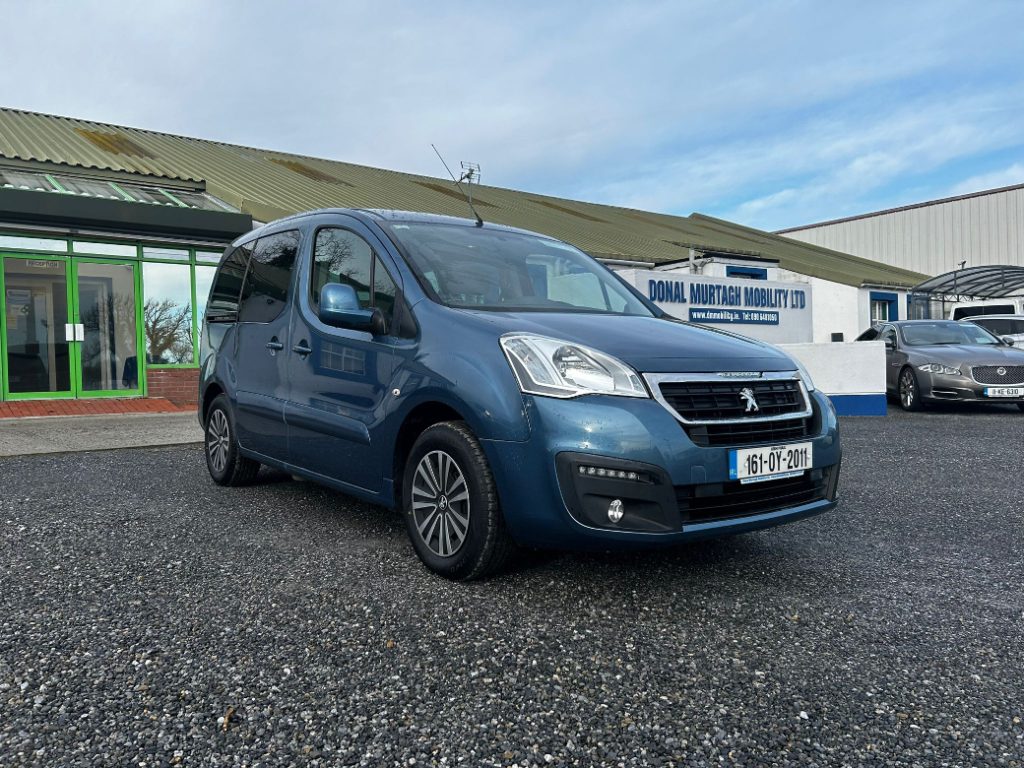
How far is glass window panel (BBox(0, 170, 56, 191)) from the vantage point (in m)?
11.6

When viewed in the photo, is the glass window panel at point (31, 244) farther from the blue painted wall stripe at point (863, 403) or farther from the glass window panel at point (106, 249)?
the blue painted wall stripe at point (863, 403)

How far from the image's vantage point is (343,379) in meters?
3.84

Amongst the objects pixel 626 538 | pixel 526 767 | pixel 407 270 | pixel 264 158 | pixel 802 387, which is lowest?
pixel 526 767

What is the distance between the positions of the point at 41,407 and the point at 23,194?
2.95 m

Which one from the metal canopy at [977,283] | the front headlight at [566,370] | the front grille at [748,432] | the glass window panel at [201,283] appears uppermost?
the metal canopy at [977,283]

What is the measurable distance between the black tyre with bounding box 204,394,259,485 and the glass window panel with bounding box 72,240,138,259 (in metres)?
8.22

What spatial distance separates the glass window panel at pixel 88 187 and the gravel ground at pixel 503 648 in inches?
359

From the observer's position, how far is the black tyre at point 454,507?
3.07 metres

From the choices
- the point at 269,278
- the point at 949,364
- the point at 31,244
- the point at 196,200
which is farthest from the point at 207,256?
the point at 949,364

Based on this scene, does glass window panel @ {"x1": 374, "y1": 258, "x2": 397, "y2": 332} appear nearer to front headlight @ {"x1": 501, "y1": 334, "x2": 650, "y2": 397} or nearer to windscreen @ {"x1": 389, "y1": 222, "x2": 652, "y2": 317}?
windscreen @ {"x1": 389, "y1": 222, "x2": 652, "y2": 317}

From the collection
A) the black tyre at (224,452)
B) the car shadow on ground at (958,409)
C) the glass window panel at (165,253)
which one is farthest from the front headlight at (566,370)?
the glass window panel at (165,253)

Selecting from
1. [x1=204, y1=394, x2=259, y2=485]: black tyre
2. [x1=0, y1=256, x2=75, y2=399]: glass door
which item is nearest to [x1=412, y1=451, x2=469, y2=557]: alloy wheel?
[x1=204, y1=394, x2=259, y2=485]: black tyre

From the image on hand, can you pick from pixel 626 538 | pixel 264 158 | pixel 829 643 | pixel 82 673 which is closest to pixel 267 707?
pixel 82 673

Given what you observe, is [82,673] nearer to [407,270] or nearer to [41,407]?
[407,270]
